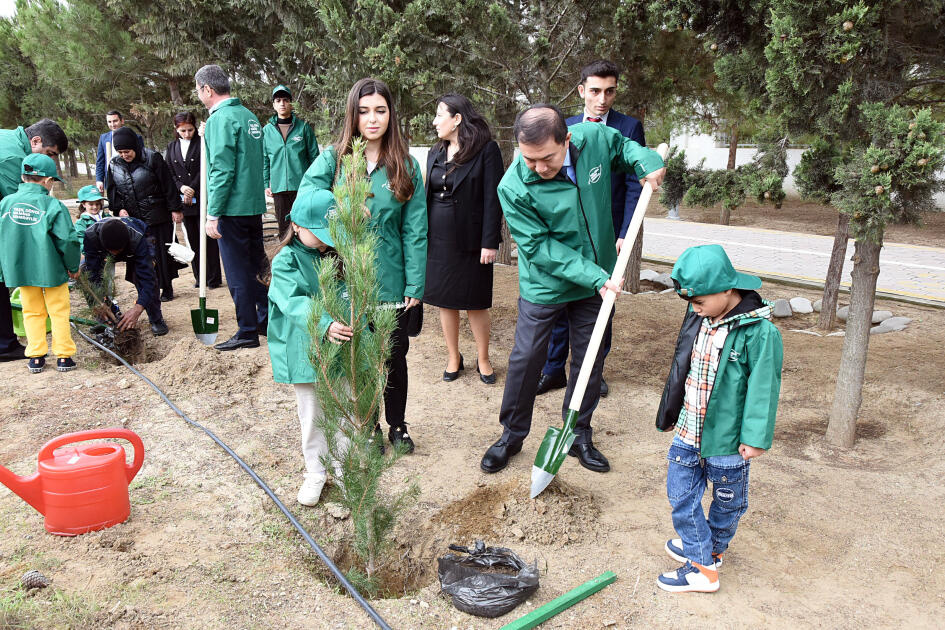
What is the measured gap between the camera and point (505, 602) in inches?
94.1

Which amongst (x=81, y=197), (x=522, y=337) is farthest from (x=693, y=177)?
(x=81, y=197)

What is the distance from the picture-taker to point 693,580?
248 centimetres

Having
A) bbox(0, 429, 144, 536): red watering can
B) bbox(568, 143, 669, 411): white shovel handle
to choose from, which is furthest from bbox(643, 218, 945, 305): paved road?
bbox(0, 429, 144, 536): red watering can

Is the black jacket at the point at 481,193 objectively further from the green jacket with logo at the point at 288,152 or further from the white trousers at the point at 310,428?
the green jacket with logo at the point at 288,152

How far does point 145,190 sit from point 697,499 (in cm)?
602

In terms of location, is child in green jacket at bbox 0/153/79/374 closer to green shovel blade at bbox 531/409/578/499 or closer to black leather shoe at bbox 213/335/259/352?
black leather shoe at bbox 213/335/259/352

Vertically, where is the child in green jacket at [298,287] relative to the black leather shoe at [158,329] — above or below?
above

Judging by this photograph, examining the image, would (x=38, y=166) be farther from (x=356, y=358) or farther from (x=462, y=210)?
(x=356, y=358)

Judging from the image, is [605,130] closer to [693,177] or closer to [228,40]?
[693,177]

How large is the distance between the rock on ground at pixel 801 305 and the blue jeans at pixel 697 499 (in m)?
5.19

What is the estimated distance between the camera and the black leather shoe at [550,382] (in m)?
4.56

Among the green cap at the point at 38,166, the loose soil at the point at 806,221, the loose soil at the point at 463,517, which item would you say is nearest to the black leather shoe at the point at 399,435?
the loose soil at the point at 463,517

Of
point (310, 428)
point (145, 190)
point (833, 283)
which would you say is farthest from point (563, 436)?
point (145, 190)

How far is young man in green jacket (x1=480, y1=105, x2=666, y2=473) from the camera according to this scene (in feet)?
9.60
